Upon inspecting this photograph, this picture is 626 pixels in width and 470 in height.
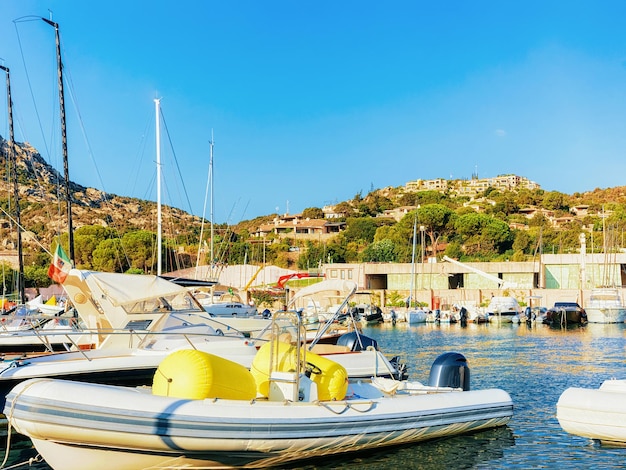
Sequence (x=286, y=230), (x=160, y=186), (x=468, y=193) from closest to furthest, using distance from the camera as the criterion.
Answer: (x=160, y=186), (x=286, y=230), (x=468, y=193)

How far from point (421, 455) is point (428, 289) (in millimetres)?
55296

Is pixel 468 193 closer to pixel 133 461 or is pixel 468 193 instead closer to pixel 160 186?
pixel 160 186

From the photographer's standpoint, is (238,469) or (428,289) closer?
(238,469)

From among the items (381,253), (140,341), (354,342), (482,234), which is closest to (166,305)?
(140,341)

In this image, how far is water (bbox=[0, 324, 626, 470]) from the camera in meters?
12.0

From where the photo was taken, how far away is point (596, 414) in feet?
40.9

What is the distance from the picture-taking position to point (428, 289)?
219 feet

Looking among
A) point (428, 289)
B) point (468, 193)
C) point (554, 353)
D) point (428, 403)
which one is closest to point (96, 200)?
point (468, 193)

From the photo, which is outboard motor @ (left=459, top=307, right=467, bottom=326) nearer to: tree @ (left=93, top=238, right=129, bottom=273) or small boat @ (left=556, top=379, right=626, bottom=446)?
small boat @ (left=556, top=379, right=626, bottom=446)

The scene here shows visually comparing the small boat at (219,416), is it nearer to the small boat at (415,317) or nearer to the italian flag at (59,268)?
the italian flag at (59,268)

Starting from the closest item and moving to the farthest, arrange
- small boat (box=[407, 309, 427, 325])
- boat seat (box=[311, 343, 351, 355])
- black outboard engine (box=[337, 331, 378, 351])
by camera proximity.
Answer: boat seat (box=[311, 343, 351, 355])
black outboard engine (box=[337, 331, 378, 351])
small boat (box=[407, 309, 427, 325])

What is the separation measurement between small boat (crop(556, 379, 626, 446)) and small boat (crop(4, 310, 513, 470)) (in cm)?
206

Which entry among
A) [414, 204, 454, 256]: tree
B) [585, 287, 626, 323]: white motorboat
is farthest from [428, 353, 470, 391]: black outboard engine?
[414, 204, 454, 256]: tree

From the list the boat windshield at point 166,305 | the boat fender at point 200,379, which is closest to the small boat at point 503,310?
the boat windshield at point 166,305
